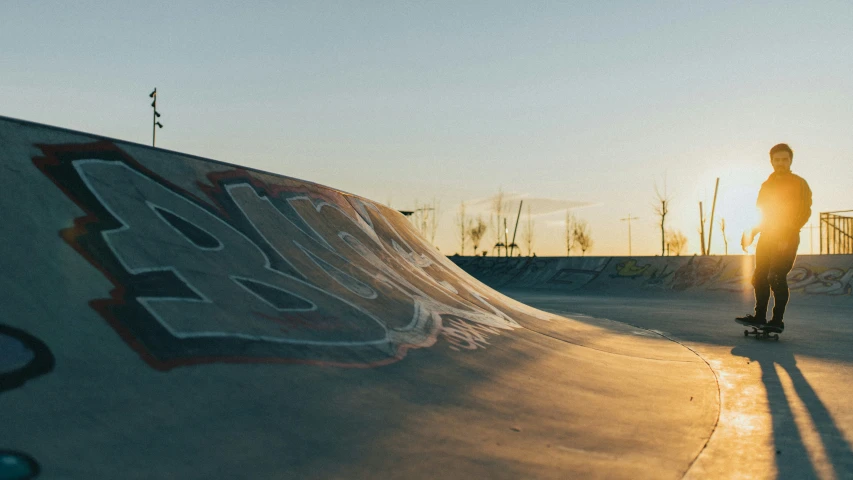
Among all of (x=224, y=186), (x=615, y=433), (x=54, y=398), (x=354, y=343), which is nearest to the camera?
(x=54, y=398)

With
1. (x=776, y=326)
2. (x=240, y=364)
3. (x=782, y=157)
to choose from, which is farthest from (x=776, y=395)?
(x=782, y=157)

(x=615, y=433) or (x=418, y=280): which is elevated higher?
(x=418, y=280)

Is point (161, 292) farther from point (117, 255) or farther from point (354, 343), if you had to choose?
point (354, 343)

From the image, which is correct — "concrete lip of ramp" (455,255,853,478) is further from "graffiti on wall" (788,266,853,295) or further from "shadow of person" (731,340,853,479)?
"graffiti on wall" (788,266,853,295)

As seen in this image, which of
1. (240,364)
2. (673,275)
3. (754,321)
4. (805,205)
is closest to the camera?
(240,364)

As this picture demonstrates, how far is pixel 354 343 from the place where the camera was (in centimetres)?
424

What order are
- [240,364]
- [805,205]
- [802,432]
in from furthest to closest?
[805,205] < [802,432] < [240,364]

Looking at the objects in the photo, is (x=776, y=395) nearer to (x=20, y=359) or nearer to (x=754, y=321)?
(x=754, y=321)

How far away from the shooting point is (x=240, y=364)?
330 cm

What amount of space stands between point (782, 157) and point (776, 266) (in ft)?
4.94

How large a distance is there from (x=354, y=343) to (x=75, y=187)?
245 centimetres

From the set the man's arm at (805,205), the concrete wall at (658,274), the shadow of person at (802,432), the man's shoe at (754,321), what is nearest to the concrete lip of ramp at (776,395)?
the shadow of person at (802,432)

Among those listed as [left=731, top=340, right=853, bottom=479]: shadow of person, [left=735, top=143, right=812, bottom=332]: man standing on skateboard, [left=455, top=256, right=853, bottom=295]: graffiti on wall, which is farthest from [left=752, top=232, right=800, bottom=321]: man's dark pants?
[left=455, top=256, right=853, bottom=295]: graffiti on wall

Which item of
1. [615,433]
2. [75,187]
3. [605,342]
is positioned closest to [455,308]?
[605,342]
